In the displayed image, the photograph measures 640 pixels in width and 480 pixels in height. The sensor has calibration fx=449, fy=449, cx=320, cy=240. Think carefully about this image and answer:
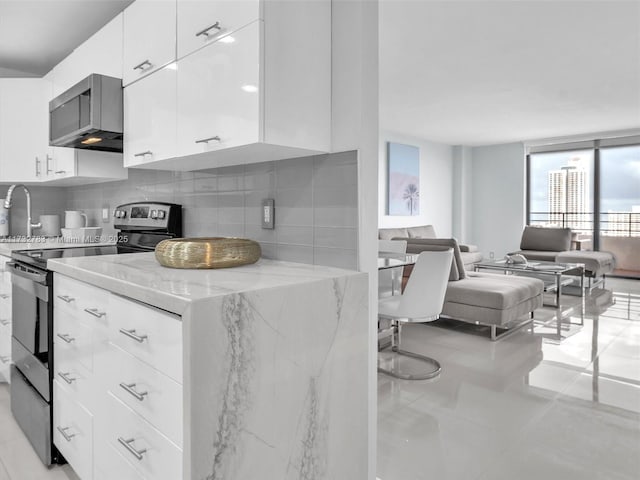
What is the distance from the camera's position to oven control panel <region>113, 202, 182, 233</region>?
7.94ft

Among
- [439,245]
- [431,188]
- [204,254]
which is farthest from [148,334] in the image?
[431,188]

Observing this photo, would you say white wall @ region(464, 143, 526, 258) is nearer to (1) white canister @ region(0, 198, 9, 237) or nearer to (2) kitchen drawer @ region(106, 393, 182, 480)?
(1) white canister @ region(0, 198, 9, 237)

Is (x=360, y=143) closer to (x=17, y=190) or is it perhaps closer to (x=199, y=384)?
(x=199, y=384)

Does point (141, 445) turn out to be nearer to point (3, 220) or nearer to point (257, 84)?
point (257, 84)

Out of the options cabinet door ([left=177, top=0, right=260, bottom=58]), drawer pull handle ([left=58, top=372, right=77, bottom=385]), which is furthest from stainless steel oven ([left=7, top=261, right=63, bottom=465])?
cabinet door ([left=177, top=0, right=260, bottom=58])

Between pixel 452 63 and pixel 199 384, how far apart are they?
150 inches

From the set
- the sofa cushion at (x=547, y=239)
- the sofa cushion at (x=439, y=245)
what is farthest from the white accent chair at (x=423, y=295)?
the sofa cushion at (x=547, y=239)

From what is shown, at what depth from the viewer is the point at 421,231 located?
761 centimetres

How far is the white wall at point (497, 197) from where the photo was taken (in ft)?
28.0

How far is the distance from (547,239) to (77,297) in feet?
24.5

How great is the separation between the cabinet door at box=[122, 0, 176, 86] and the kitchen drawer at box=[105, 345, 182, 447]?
118 cm

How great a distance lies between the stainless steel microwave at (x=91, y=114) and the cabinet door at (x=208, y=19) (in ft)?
2.08

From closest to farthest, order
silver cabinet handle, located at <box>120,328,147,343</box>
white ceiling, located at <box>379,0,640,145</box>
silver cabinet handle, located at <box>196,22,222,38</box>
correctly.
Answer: silver cabinet handle, located at <box>120,328,147,343</box>, silver cabinet handle, located at <box>196,22,222,38</box>, white ceiling, located at <box>379,0,640,145</box>

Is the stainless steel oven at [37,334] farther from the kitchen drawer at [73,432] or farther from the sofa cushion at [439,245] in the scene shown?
the sofa cushion at [439,245]
